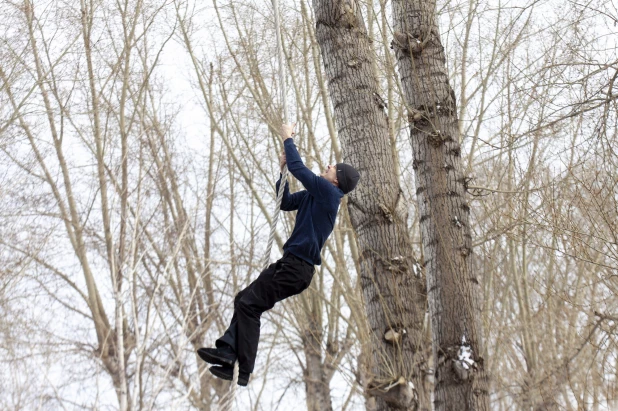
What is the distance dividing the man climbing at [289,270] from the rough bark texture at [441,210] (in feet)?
2.59

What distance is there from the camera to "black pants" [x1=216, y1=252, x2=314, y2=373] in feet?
13.6

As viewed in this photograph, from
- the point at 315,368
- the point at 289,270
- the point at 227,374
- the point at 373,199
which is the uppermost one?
the point at 315,368

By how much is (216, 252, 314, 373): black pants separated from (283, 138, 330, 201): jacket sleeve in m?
0.42

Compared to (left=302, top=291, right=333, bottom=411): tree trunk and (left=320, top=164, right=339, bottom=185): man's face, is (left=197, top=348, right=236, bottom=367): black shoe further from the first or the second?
(left=302, top=291, right=333, bottom=411): tree trunk

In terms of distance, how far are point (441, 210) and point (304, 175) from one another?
119cm

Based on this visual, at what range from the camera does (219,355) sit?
4086 millimetres

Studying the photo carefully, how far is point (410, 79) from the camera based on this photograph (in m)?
5.02

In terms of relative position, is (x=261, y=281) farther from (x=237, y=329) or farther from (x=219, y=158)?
(x=219, y=158)

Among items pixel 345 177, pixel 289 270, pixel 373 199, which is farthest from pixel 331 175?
pixel 373 199

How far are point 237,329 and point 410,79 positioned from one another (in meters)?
2.17

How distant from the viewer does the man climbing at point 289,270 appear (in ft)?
13.6

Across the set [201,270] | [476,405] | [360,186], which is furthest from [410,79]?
[201,270]

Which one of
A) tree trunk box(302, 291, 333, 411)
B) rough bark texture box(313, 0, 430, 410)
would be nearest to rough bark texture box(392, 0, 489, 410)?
rough bark texture box(313, 0, 430, 410)

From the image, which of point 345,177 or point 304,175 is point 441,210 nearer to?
point 345,177
